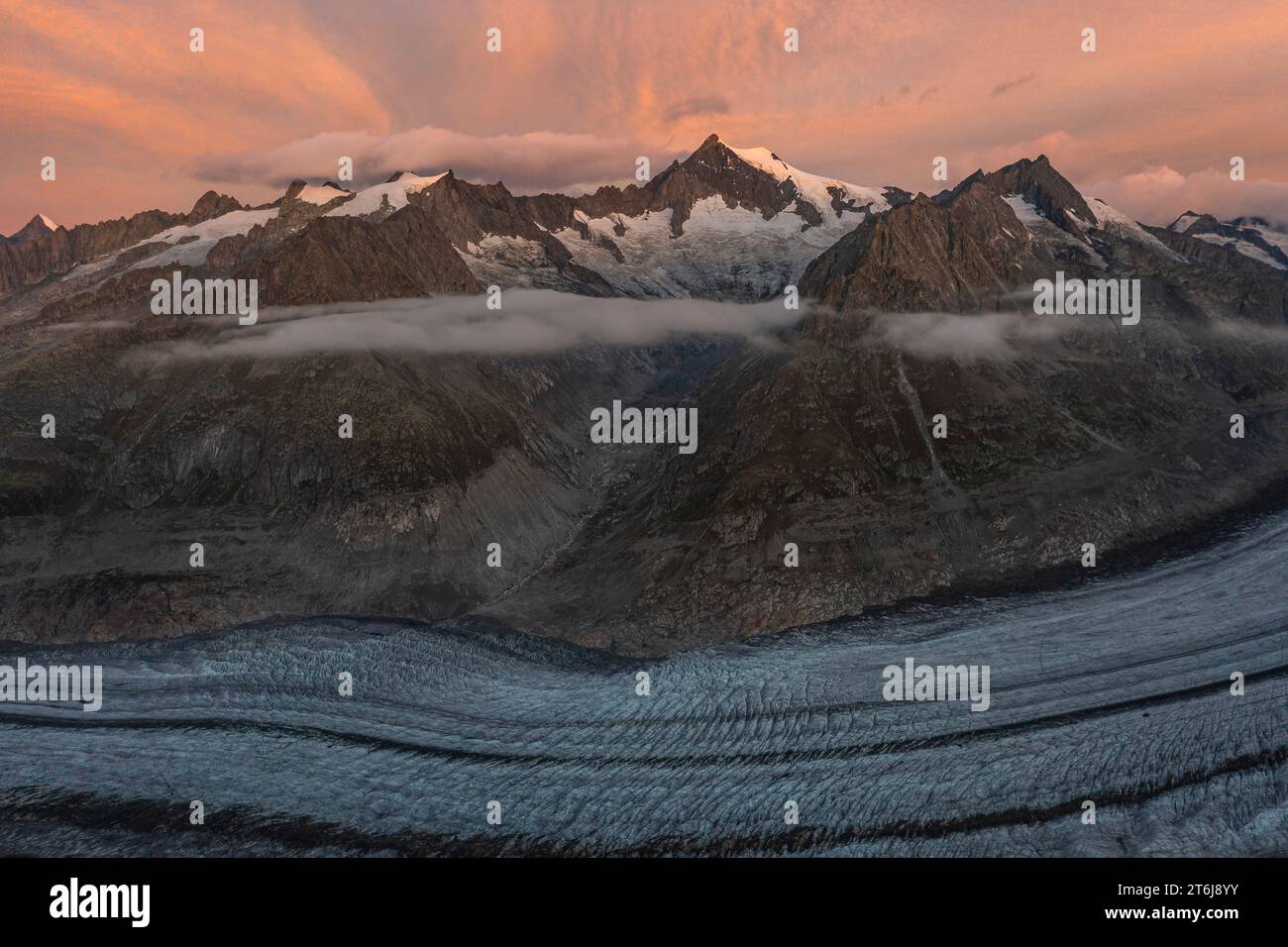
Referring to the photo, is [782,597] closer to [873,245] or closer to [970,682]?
[970,682]

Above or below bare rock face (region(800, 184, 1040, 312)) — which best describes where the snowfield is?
below

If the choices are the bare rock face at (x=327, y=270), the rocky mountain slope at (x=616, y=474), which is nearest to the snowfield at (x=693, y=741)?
the rocky mountain slope at (x=616, y=474)

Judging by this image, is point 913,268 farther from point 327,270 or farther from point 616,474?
point 327,270

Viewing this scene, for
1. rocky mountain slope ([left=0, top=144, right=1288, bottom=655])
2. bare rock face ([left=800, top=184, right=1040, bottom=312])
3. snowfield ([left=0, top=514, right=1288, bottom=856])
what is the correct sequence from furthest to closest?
bare rock face ([left=800, top=184, right=1040, bottom=312]) < rocky mountain slope ([left=0, top=144, right=1288, bottom=655]) < snowfield ([left=0, top=514, right=1288, bottom=856])

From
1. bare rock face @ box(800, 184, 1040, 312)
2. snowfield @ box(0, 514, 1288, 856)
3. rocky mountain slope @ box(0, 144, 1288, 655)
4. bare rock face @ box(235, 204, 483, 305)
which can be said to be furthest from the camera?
bare rock face @ box(235, 204, 483, 305)

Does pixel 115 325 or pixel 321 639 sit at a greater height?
pixel 115 325

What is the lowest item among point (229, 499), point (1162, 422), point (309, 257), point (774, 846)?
point (774, 846)

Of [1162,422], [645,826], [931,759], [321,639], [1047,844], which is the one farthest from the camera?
[1162,422]

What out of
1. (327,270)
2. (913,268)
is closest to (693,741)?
→ (913,268)

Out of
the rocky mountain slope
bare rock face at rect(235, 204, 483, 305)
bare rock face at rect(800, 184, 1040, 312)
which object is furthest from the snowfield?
bare rock face at rect(235, 204, 483, 305)

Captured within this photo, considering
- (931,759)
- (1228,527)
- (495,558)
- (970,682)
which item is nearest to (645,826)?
(931,759)

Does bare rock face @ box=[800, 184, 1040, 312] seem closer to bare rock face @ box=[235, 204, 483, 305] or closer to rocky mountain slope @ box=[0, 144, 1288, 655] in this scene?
rocky mountain slope @ box=[0, 144, 1288, 655]
